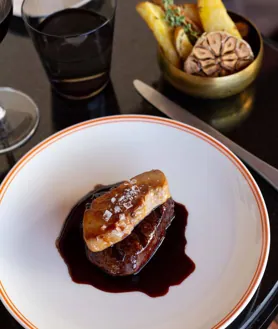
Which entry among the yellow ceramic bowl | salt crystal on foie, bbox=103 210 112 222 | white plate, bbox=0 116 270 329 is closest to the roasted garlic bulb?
the yellow ceramic bowl

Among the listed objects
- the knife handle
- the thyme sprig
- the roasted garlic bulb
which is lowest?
the knife handle

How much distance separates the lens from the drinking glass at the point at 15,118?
1.08 meters

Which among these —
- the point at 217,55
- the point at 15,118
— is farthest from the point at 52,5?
the point at 217,55

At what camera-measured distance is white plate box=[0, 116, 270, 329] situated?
77 cm

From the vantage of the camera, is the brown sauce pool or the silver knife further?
the silver knife

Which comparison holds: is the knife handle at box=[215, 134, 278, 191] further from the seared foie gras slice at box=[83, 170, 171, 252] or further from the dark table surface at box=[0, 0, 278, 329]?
the seared foie gras slice at box=[83, 170, 171, 252]

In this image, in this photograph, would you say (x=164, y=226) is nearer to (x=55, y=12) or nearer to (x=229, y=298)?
(x=229, y=298)

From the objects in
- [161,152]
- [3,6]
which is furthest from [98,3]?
[161,152]

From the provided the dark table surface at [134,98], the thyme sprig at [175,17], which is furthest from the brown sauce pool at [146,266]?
the thyme sprig at [175,17]

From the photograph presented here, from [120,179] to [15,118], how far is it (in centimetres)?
33

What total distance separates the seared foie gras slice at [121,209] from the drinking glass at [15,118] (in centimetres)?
33

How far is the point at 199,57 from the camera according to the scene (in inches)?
39.8

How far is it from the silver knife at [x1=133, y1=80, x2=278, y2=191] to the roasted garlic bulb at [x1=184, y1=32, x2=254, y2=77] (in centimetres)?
9

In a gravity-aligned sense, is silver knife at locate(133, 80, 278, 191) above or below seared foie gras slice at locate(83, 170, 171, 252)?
below
